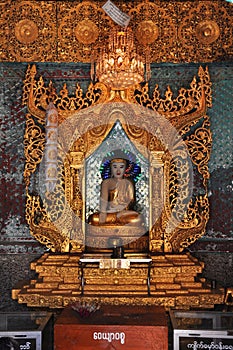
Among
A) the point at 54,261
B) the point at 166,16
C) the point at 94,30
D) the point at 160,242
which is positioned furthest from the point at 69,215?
the point at 166,16

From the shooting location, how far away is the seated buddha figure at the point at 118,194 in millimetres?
5832

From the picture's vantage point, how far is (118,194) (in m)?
6.09

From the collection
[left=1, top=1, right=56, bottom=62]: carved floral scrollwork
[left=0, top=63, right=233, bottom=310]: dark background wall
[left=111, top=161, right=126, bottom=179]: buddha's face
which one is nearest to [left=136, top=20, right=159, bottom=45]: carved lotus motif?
[left=0, top=63, right=233, bottom=310]: dark background wall

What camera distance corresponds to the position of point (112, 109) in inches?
235

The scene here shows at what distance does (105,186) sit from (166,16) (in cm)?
230

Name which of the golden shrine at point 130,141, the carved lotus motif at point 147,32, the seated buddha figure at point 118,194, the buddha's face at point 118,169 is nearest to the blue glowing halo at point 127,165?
the seated buddha figure at point 118,194

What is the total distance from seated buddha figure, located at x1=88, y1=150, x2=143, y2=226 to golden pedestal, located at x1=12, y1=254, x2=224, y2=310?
82cm

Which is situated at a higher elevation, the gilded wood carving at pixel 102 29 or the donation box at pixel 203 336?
the gilded wood carving at pixel 102 29

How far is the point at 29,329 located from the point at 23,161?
3.16 m

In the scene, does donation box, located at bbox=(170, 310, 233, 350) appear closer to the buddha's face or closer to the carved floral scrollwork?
the buddha's face

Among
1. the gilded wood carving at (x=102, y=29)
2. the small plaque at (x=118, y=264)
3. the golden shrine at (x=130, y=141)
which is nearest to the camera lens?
the small plaque at (x=118, y=264)

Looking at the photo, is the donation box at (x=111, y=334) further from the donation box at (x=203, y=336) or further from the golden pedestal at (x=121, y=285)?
the golden pedestal at (x=121, y=285)

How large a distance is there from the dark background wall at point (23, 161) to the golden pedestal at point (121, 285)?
81cm

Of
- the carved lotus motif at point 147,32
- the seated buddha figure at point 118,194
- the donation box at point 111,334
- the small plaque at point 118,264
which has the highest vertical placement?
the carved lotus motif at point 147,32
